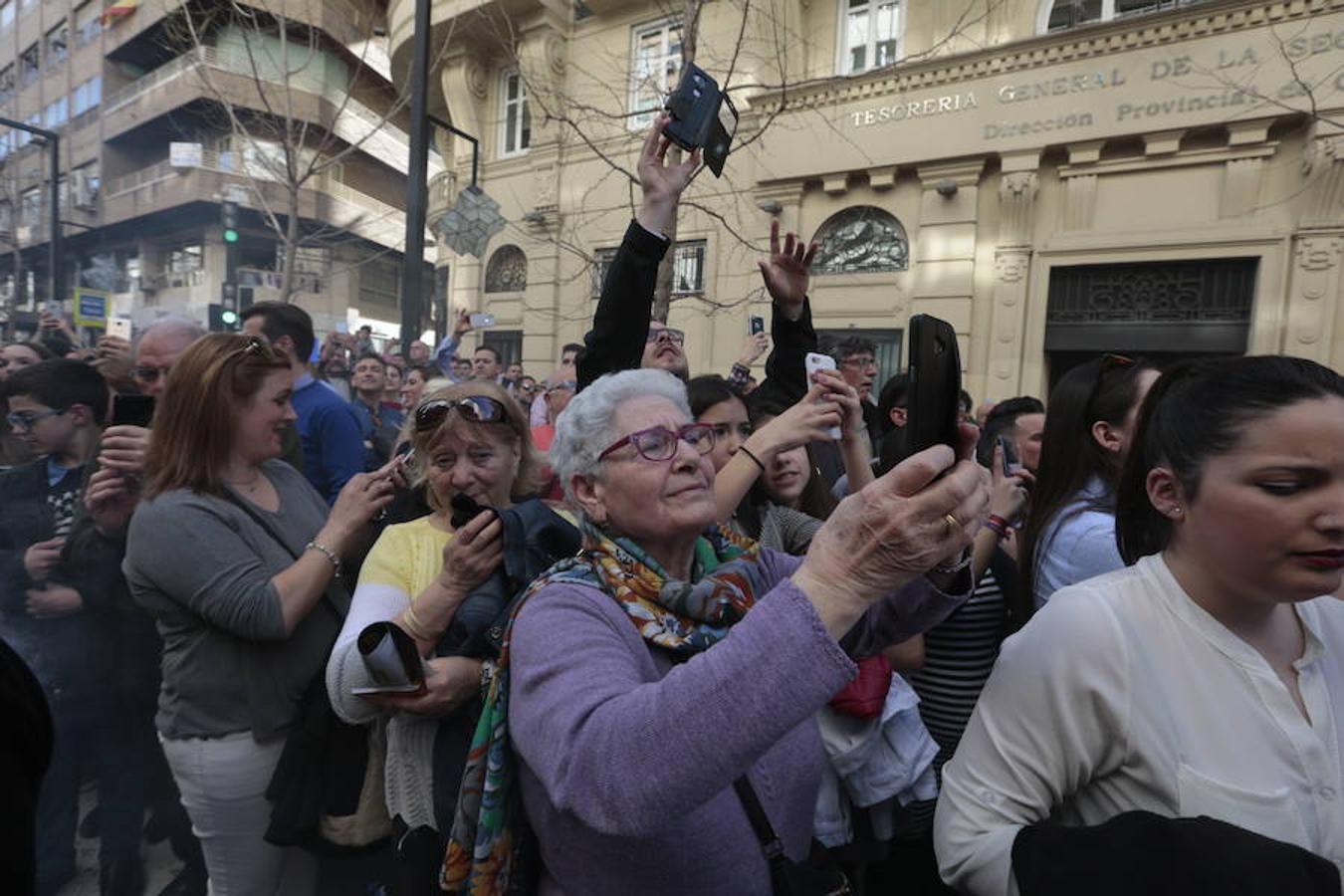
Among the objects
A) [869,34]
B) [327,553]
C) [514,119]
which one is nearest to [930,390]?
[327,553]

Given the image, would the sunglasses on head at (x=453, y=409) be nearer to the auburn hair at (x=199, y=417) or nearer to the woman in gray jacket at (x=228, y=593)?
the woman in gray jacket at (x=228, y=593)

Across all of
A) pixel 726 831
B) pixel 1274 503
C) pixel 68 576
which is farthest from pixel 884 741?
pixel 68 576

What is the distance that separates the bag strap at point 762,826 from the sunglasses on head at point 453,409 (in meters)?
1.30

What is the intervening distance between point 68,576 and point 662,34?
13.3 metres

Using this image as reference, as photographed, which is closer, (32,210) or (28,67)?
(32,210)

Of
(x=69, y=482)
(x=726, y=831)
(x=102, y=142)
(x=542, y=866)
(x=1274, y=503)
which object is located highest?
(x=102, y=142)

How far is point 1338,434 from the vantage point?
1.17 metres

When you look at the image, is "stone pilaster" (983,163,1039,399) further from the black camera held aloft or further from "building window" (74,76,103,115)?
"building window" (74,76,103,115)

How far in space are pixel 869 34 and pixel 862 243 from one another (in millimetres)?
3369

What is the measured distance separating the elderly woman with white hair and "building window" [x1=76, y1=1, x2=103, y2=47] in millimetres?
40920

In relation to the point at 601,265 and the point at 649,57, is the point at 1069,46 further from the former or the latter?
the point at 601,265

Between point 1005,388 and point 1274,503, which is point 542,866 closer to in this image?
point 1274,503

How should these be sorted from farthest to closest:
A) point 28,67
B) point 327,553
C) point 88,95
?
point 28,67, point 88,95, point 327,553

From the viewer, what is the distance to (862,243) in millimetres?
11898
